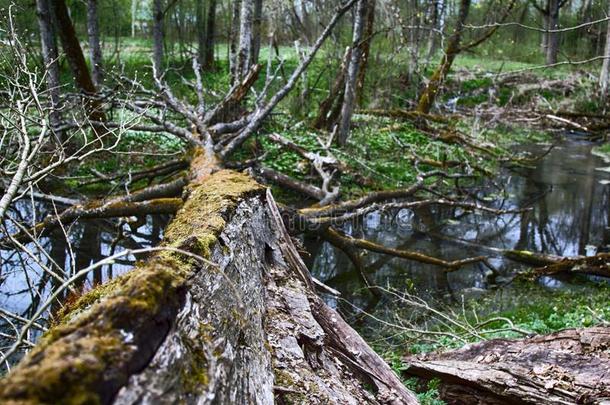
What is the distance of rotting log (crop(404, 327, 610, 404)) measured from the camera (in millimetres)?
2768

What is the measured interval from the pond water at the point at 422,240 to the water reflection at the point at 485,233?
0.6 inches

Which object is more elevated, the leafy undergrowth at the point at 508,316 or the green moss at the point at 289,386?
the green moss at the point at 289,386

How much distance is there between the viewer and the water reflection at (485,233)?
259 inches

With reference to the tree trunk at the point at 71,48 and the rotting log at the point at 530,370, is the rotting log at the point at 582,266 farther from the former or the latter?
the tree trunk at the point at 71,48

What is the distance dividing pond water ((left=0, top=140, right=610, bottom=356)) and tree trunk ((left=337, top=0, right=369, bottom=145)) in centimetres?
253

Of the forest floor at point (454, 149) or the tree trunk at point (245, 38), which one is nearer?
the forest floor at point (454, 149)

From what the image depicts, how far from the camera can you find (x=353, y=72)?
1000 centimetres

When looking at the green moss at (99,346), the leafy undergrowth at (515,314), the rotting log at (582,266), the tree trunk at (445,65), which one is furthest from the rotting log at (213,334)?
the tree trunk at (445,65)

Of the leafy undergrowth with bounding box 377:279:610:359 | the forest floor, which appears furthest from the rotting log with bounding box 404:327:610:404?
the leafy undergrowth with bounding box 377:279:610:359

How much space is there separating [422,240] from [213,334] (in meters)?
6.55

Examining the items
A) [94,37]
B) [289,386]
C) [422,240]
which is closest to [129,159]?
[94,37]

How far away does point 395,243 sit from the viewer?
7734mm

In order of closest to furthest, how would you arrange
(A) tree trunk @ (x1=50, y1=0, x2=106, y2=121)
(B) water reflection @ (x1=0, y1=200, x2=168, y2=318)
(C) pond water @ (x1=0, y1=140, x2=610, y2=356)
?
(B) water reflection @ (x1=0, y1=200, x2=168, y2=318) → (C) pond water @ (x1=0, y1=140, x2=610, y2=356) → (A) tree trunk @ (x1=50, y1=0, x2=106, y2=121)

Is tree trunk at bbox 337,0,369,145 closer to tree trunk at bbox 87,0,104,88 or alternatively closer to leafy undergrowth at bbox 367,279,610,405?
tree trunk at bbox 87,0,104,88
